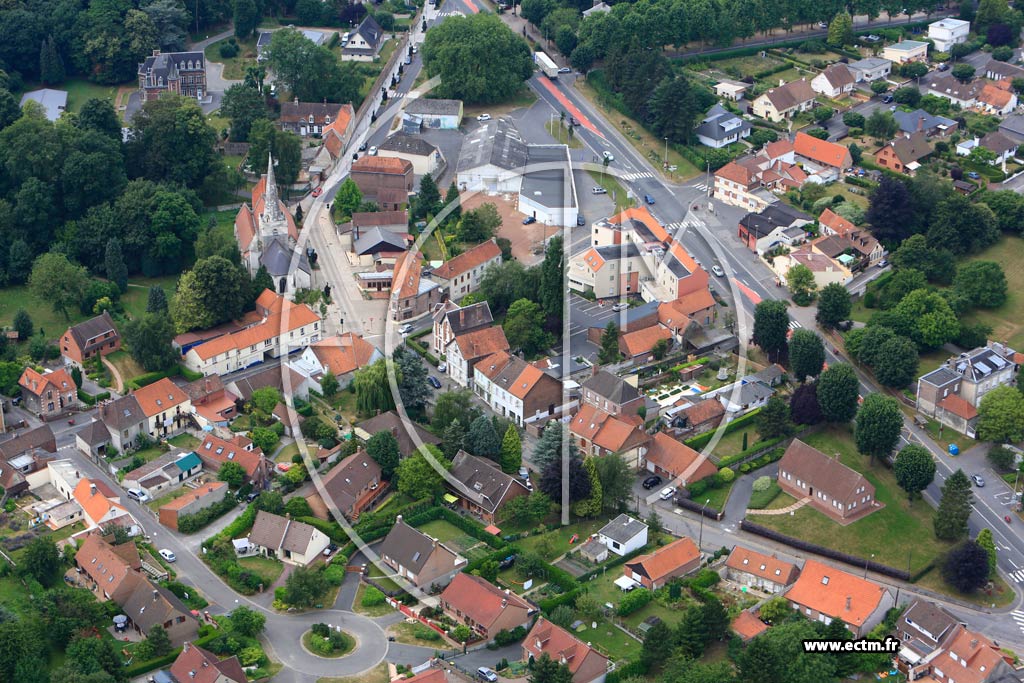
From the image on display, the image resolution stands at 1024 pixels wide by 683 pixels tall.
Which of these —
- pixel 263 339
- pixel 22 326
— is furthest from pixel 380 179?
pixel 22 326

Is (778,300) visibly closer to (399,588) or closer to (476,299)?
(476,299)

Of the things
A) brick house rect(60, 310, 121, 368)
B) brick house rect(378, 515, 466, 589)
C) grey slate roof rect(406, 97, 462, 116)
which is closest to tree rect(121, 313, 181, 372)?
brick house rect(60, 310, 121, 368)

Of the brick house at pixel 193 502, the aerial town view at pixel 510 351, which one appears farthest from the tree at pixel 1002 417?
the brick house at pixel 193 502

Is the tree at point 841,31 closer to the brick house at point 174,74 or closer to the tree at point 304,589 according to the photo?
the brick house at point 174,74

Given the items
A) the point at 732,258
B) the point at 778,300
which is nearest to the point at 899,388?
the point at 778,300

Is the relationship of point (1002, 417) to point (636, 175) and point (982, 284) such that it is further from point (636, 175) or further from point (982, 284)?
point (636, 175)

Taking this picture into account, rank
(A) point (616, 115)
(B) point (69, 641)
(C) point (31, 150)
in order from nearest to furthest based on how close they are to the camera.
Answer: (B) point (69, 641) < (C) point (31, 150) < (A) point (616, 115)
